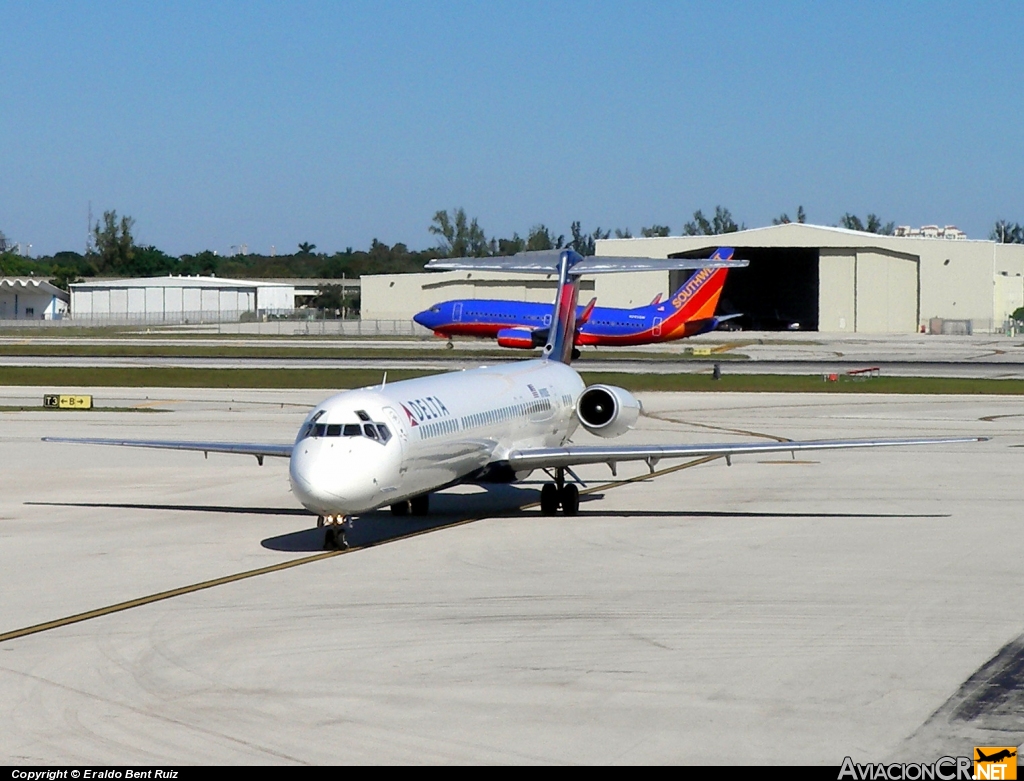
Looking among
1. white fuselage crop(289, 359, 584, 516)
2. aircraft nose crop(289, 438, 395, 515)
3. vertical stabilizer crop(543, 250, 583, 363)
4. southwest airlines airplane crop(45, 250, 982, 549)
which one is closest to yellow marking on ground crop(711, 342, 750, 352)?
vertical stabilizer crop(543, 250, 583, 363)

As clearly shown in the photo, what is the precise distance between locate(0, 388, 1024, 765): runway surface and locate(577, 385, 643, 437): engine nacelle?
1.56 m

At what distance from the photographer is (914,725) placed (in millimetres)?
12477

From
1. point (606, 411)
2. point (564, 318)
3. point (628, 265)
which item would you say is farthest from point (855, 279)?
point (606, 411)

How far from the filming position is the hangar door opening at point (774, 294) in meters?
145

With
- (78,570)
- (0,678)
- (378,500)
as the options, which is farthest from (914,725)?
(78,570)

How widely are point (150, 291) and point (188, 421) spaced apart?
117 metres

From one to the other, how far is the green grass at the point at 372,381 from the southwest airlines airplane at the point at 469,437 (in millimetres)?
26871

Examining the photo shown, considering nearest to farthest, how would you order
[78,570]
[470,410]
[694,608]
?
[694,608] → [78,570] → [470,410]

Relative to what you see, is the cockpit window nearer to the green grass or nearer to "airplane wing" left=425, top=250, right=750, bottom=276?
"airplane wing" left=425, top=250, right=750, bottom=276

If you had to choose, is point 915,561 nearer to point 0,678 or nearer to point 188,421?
point 0,678

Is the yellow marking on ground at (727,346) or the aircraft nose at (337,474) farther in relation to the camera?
the yellow marking on ground at (727,346)

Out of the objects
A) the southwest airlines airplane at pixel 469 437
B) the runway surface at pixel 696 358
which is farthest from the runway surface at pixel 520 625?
the runway surface at pixel 696 358

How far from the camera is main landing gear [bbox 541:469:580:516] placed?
26.6 meters

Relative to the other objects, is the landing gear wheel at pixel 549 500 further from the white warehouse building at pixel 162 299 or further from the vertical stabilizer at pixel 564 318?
the white warehouse building at pixel 162 299
